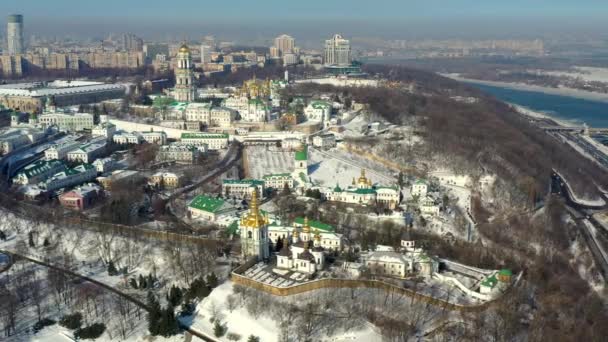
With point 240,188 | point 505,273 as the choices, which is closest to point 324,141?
point 240,188

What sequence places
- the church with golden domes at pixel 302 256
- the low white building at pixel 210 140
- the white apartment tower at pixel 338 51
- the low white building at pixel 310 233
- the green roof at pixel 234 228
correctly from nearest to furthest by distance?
1. the church with golden domes at pixel 302 256
2. the low white building at pixel 310 233
3. the green roof at pixel 234 228
4. the low white building at pixel 210 140
5. the white apartment tower at pixel 338 51

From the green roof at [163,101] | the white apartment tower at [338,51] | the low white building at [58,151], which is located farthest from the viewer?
the white apartment tower at [338,51]

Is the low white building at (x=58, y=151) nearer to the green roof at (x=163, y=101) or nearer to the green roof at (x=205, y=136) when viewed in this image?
the green roof at (x=205, y=136)

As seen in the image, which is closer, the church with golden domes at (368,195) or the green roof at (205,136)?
the church with golden domes at (368,195)

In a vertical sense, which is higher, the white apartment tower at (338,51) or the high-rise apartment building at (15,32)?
the high-rise apartment building at (15,32)

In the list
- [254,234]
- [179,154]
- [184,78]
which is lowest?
[254,234]

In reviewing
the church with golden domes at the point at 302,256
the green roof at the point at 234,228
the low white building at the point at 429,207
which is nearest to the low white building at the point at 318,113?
the low white building at the point at 429,207

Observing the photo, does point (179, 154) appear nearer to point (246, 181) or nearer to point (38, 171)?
point (246, 181)
